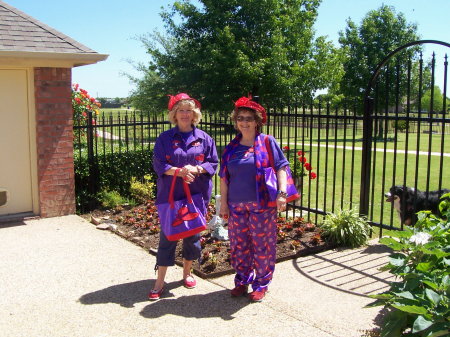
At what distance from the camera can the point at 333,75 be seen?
22.2 meters

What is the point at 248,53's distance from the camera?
70.2 ft

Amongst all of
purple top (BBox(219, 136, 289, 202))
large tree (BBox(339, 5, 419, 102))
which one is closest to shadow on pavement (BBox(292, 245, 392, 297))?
purple top (BBox(219, 136, 289, 202))

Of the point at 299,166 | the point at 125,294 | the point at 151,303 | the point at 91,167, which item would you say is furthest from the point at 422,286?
the point at 299,166

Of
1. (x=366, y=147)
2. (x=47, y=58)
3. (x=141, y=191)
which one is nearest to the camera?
(x=366, y=147)

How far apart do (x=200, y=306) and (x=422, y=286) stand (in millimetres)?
2150

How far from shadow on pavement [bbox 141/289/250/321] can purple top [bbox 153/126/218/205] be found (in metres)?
0.90

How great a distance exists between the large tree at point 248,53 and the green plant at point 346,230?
47.9ft

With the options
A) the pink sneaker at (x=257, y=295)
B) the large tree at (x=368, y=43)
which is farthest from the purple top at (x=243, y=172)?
the large tree at (x=368, y=43)

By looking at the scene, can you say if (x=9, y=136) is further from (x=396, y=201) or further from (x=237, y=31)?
(x=237, y=31)

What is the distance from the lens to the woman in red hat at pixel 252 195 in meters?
4.33

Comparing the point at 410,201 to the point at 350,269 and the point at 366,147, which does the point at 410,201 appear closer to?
the point at 366,147

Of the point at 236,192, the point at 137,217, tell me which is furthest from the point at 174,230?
the point at 137,217

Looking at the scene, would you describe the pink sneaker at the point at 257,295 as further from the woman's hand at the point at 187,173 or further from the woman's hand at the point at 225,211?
the woman's hand at the point at 187,173

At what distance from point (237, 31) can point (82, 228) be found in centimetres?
1602
